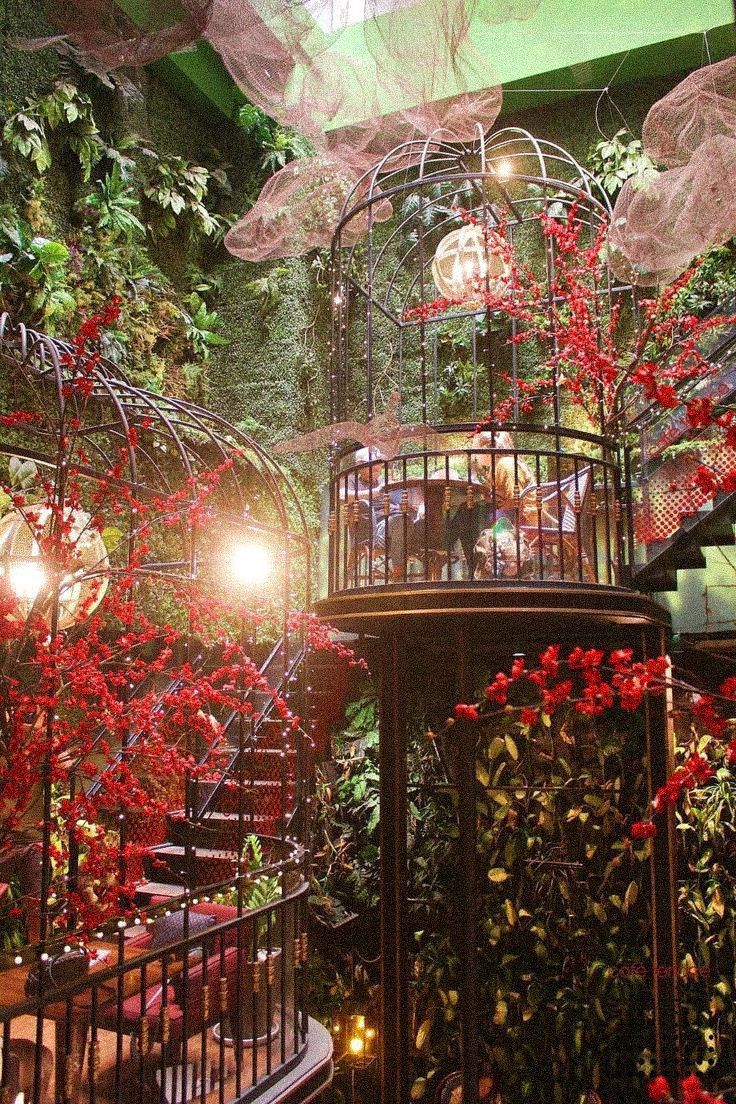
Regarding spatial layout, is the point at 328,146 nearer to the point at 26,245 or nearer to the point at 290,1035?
the point at 290,1035

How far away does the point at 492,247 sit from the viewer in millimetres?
5875

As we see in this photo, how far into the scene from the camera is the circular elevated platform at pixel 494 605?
432cm

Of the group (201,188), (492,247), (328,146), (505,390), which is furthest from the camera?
(201,188)

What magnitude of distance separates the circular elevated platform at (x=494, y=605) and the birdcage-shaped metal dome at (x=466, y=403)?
0.10 meters

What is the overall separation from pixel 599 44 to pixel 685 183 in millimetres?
5738

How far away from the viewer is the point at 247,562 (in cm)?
523

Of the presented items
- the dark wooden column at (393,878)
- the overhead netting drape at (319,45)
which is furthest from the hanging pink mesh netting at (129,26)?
the dark wooden column at (393,878)

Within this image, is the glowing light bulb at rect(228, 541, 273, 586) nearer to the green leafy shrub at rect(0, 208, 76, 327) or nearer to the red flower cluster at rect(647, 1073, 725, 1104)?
the green leafy shrub at rect(0, 208, 76, 327)

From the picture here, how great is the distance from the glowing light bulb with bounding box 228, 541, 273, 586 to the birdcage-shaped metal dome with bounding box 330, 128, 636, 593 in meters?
0.48

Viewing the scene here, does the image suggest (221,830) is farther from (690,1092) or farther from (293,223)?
(690,1092)

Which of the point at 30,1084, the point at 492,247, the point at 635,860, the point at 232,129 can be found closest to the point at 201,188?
the point at 232,129

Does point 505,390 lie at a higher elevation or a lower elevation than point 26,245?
lower

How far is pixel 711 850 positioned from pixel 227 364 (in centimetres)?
762

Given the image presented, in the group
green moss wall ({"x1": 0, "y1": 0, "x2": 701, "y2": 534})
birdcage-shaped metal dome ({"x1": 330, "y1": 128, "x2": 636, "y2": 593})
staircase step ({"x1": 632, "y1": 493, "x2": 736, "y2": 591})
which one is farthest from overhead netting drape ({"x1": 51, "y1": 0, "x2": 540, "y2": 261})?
green moss wall ({"x1": 0, "y1": 0, "x2": 701, "y2": 534})
